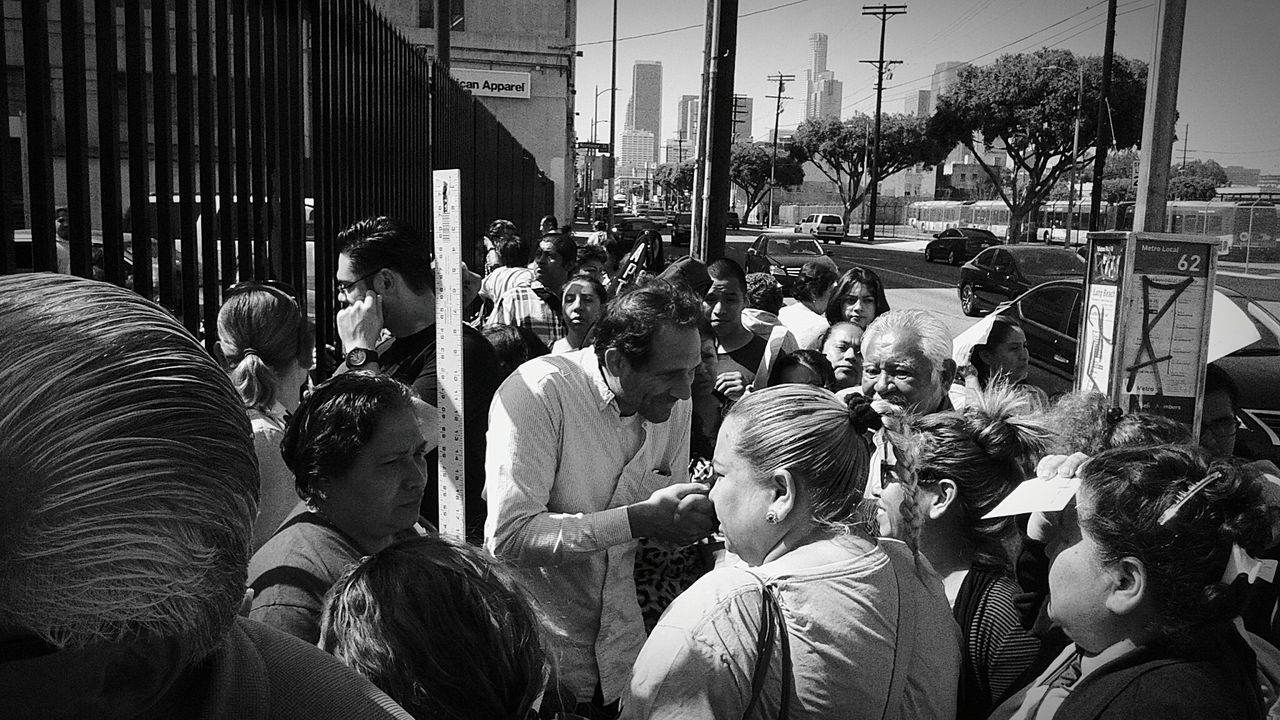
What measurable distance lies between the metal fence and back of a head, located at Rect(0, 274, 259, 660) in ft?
5.55

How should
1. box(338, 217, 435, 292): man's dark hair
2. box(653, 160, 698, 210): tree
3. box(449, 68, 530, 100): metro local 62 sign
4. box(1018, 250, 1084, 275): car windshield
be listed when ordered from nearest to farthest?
box(338, 217, 435, 292): man's dark hair < box(1018, 250, 1084, 275): car windshield < box(449, 68, 530, 100): metro local 62 sign < box(653, 160, 698, 210): tree

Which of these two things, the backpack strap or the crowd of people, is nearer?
the crowd of people

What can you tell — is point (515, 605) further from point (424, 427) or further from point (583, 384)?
point (424, 427)

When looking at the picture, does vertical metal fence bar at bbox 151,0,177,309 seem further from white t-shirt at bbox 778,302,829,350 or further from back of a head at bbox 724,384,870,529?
white t-shirt at bbox 778,302,829,350

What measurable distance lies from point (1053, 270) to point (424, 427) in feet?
70.9

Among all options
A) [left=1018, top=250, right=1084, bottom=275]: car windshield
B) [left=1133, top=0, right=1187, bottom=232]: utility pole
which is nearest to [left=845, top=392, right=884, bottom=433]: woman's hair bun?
[left=1133, top=0, right=1187, bottom=232]: utility pole

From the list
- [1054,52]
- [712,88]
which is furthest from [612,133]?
[712,88]

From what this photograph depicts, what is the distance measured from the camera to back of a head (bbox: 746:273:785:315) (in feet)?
24.2

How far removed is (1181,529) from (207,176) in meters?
3.11

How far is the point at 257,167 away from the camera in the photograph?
13.0ft

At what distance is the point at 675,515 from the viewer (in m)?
2.59

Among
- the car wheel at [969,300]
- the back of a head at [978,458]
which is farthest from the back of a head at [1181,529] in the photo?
the car wheel at [969,300]

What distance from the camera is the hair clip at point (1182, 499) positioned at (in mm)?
1926

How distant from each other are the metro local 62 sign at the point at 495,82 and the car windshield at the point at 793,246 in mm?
9218
